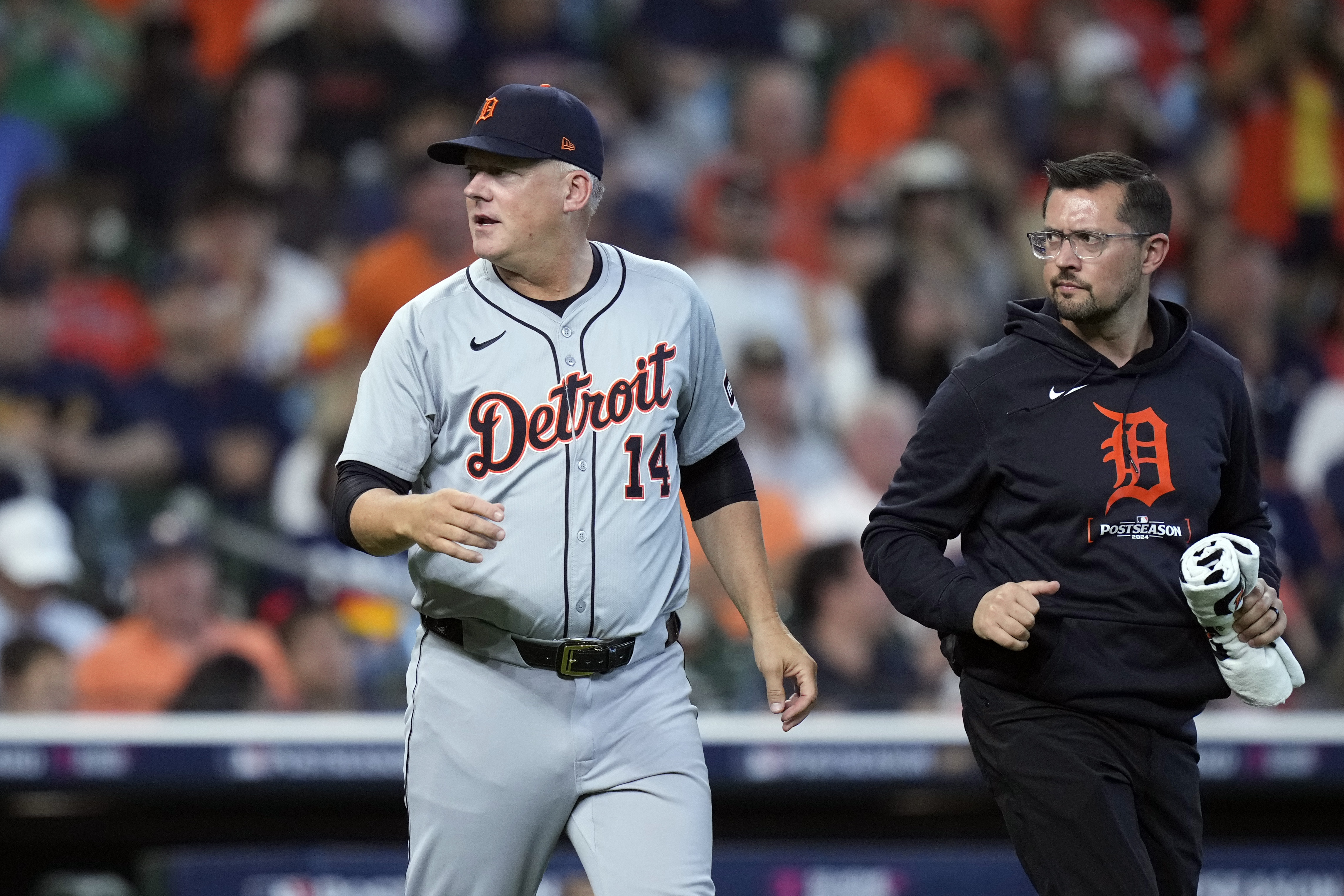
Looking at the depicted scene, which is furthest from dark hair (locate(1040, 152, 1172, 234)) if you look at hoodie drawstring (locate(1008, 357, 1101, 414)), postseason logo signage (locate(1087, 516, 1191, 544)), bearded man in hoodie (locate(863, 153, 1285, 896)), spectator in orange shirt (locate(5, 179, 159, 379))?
spectator in orange shirt (locate(5, 179, 159, 379))

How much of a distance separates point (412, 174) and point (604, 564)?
174 inches

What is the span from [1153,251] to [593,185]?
1.05 metres

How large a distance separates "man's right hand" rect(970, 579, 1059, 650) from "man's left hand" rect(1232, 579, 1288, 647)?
13.4 inches

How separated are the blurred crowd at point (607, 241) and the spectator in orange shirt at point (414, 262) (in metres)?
0.02

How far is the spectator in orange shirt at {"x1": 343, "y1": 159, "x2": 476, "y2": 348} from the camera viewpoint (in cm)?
664

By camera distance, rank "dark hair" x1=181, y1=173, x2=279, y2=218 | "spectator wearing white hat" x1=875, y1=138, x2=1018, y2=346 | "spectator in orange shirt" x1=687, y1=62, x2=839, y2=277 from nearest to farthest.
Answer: "dark hair" x1=181, y1=173, x2=279, y2=218
"spectator wearing white hat" x1=875, y1=138, x2=1018, y2=346
"spectator in orange shirt" x1=687, y1=62, x2=839, y2=277

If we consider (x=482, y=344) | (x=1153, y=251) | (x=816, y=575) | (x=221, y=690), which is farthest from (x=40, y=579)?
(x=1153, y=251)

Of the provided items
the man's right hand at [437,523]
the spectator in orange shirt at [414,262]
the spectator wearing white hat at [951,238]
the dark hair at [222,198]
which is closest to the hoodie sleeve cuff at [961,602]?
the man's right hand at [437,523]

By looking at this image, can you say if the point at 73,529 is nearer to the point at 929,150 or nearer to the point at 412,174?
the point at 412,174

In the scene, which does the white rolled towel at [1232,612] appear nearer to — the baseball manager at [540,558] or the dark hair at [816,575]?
the baseball manager at [540,558]

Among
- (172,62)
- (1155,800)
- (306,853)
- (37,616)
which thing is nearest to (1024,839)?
(1155,800)

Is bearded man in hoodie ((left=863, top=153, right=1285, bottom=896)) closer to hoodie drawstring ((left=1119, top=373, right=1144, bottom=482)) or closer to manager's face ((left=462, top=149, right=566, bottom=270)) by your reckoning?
hoodie drawstring ((left=1119, top=373, right=1144, bottom=482))

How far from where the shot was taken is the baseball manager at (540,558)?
304 centimetres

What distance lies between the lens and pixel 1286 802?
17.8ft
